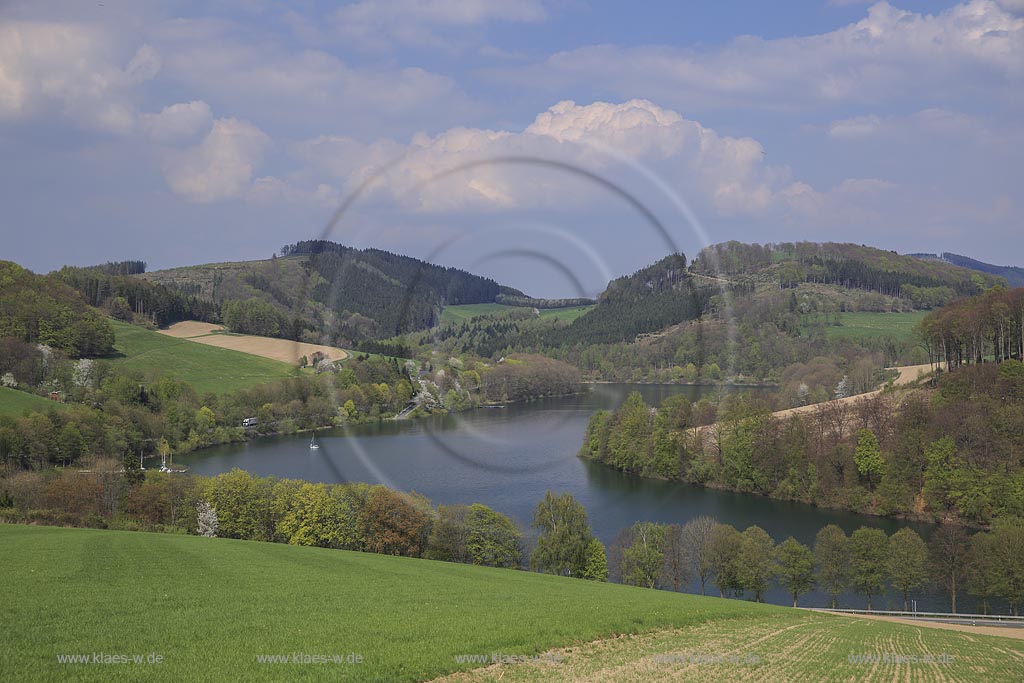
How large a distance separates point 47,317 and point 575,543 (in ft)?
242

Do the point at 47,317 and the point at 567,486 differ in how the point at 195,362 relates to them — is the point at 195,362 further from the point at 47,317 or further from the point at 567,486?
the point at 567,486

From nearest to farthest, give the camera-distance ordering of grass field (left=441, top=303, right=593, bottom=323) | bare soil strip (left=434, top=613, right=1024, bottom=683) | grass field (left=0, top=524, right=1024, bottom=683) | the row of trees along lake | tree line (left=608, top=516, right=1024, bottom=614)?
grass field (left=441, top=303, right=593, bottom=323) → grass field (left=0, top=524, right=1024, bottom=683) → bare soil strip (left=434, top=613, right=1024, bottom=683) → tree line (left=608, top=516, right=1024, bottom=614) → the row of trees along lake

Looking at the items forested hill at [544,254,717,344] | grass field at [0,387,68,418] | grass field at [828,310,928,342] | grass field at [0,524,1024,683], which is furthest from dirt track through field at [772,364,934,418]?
grass field at [0,387,68,418]

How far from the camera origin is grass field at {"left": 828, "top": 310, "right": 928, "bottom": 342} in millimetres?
111188

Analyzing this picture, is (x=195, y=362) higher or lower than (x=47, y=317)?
lower

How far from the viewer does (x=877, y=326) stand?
120812 mm

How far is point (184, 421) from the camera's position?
224ft

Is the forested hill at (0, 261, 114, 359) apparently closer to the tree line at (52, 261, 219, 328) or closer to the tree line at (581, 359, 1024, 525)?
the tree line at (52, 261, 219, 328)

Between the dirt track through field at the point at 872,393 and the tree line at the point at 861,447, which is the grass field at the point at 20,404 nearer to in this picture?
the tree line at the point at 861,447

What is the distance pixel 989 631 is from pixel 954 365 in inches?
1914

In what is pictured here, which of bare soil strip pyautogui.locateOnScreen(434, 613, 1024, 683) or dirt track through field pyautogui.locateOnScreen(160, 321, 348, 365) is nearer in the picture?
bare soil strip pyautogui.locateOnScreen(434, 613, 1024, 683)

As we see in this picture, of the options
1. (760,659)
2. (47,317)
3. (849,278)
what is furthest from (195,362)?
(849,278)

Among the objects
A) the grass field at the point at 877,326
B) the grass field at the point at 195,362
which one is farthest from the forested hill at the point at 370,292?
the grass field at the point at 877,326

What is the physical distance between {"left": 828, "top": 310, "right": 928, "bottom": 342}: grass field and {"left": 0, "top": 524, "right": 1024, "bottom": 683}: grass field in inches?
3903
